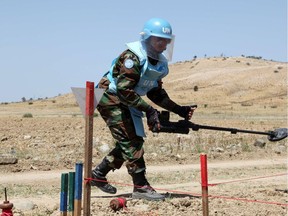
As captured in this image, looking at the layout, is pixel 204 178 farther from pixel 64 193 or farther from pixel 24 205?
pixel 24 205

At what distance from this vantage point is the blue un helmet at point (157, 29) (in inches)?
283

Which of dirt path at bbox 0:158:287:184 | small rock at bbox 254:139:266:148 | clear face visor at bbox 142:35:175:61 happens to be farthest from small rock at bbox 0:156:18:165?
small rock at bbox 254:139:266:148

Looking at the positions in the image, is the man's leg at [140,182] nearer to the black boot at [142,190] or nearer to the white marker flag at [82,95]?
the black boot at [142,190]

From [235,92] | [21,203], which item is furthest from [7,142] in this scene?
[235,92]

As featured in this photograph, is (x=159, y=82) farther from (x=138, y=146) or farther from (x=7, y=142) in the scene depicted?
(x=7, y=142)

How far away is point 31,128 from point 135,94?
16085mm

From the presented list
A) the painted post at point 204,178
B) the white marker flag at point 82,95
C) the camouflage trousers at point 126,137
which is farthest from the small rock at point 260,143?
the white marker flag at point 82,95

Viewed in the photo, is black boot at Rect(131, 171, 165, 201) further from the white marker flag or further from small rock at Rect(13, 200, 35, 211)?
the white marker flag

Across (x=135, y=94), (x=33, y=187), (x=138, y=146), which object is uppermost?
(x=135, y=94)

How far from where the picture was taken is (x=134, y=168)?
7.36 meters

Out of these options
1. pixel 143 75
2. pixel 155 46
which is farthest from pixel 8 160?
pixel 155 46

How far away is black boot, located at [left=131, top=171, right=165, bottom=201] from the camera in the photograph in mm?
7352

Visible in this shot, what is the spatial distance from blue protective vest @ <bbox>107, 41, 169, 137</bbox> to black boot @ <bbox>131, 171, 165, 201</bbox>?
1.76 feet

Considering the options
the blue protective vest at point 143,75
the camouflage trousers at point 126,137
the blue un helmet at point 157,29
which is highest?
the blue un helmet at point 157,29
